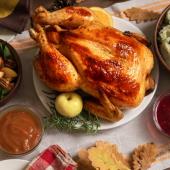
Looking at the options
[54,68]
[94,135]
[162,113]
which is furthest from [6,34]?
[162,113]

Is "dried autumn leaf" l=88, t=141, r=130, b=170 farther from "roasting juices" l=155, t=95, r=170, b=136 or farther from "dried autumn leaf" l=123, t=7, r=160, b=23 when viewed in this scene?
"dried autumn leaf" l=123, t=7, r=160, b=23

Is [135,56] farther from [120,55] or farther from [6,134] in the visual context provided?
[6,134]

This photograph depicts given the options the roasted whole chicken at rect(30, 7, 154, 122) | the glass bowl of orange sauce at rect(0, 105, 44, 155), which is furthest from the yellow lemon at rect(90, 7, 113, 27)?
the glass bowl of orange sauce at rect(0, 105, 44, 155)

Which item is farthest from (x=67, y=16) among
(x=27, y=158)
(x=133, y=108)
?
(x=27, y=158)

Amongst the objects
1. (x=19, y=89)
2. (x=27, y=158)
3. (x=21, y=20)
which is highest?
(x=21, y=20)

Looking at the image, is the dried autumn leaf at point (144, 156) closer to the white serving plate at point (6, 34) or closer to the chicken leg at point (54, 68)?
the chicken leg at point (54, 68)

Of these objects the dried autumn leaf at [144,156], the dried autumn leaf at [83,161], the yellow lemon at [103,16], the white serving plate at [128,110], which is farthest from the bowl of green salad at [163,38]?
the dried autumn leaf at [83,161]
